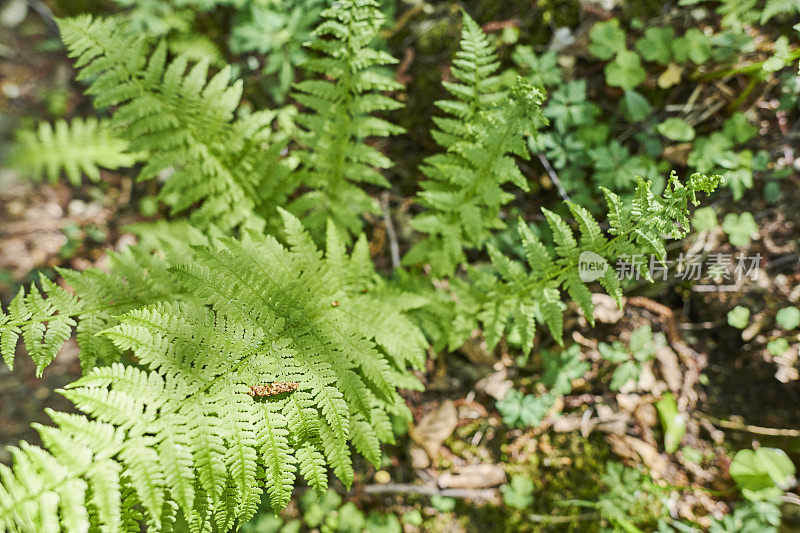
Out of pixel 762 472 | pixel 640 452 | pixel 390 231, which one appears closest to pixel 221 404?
pixel 390 231

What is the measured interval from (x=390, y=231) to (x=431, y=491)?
2078mm

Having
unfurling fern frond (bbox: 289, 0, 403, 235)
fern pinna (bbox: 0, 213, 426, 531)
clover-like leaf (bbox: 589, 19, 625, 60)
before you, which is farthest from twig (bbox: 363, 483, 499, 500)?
clover-like leaf (bbox: 589, 19, 625, 60)

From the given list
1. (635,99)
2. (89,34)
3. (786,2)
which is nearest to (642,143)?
(635,99)

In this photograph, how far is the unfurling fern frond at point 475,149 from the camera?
2.34 meters

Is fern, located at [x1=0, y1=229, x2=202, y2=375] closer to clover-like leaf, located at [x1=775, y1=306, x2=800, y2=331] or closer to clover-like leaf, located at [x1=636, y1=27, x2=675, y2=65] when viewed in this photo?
clover-like leaf, located at [x1=636, y1=27, x2=675, y2=65]

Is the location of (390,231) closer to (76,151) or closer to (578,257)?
(578,257)

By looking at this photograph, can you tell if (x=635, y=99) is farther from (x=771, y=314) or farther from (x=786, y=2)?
(x=771, y=314)

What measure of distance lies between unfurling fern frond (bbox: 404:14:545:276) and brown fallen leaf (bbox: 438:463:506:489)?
1.56m

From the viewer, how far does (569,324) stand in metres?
3.24

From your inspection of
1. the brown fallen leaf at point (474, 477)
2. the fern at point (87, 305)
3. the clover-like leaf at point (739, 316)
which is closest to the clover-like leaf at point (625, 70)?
the clover-like leaf at point (739, 316)

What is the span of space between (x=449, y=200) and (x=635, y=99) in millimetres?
1592

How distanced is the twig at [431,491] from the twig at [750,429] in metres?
1.69

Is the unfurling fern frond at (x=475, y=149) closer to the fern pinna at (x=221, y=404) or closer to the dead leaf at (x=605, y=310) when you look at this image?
the fern pinna at (x=221, y=404)

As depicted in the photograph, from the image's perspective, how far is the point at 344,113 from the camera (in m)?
2.75
